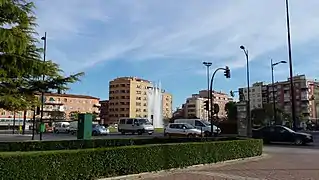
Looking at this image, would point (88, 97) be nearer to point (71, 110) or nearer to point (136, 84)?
point (71, 110)

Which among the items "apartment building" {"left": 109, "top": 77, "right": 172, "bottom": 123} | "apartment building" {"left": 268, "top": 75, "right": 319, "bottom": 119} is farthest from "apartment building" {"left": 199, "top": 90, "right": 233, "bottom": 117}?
"apartment building" {"left": 268, "top": 75, "right": 319, "bottom": 119}

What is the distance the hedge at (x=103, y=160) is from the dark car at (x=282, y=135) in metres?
Answer: 14.0

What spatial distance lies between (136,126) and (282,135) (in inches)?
835

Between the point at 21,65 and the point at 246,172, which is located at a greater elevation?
the point at 21,65

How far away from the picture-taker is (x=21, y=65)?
405 inches

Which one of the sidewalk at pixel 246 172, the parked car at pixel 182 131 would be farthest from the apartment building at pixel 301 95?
the sidewalk at pixel 246 172

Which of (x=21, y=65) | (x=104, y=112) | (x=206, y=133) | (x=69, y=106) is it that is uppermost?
(x=69, y=106)

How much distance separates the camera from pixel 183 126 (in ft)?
111

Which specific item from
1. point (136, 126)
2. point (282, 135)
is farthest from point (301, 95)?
point (282, 135)

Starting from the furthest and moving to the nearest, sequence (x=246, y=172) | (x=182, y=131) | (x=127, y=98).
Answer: (x=127, y=98)
(x=182, y=131)
(x=246, y=172)

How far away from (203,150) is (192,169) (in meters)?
1.21

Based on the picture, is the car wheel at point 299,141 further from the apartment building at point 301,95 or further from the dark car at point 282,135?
the apartment building at point 301,95

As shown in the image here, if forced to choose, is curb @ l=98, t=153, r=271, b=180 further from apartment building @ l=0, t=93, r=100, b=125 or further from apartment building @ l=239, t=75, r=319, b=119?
apartment building @ l=239, t=75, r=319, b=119

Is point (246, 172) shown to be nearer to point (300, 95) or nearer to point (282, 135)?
point (282, 135)
